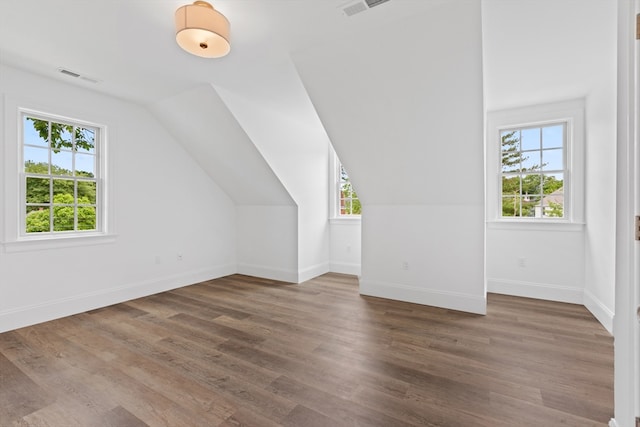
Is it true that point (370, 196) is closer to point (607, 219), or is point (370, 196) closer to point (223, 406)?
point (607, 219)

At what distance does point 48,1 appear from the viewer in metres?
2.13

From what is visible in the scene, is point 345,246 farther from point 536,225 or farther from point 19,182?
point 19,182

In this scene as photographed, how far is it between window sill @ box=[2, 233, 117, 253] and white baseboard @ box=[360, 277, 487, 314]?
3.44m

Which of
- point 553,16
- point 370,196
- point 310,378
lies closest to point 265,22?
point 553,16

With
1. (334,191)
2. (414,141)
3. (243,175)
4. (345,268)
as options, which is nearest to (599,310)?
(414,141)

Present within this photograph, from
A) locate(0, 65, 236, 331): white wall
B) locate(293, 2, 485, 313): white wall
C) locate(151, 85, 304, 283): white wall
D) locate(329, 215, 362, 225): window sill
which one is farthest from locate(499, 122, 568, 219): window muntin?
locate(0, 65, 236, 331): white wall

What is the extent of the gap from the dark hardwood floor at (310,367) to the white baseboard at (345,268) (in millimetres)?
1762

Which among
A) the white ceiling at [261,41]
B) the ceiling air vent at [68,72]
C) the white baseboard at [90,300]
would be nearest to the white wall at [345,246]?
the white baseboard at [90,300]

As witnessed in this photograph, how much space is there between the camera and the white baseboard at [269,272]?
4.95 meters

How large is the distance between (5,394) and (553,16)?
4694mm

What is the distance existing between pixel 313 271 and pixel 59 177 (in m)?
3.71

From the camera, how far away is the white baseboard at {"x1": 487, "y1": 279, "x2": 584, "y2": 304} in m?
3.78

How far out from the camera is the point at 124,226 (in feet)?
13.2

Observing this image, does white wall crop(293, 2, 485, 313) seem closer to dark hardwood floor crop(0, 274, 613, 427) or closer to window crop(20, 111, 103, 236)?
dark hardwood floor crop(0, 274, 613, 427)
